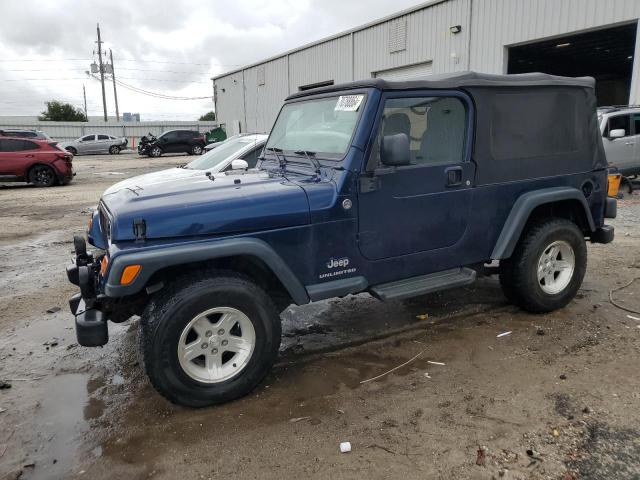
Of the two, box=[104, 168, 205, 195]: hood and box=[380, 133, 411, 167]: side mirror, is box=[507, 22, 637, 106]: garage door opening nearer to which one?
box=[104, 168, 205, 195]: hood

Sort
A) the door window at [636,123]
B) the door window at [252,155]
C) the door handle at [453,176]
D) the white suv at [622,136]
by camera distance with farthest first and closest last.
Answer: the door window at [636,123] < the white suv at [622,136] < the door window at [252,155] < the door handle at [453,176]

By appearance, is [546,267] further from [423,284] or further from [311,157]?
[311,157]

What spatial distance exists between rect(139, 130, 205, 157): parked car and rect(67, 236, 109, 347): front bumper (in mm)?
27169

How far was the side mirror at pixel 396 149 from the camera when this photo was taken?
134 inches

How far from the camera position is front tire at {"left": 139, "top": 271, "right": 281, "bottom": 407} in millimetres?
3012

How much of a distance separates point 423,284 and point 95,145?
35600 mm

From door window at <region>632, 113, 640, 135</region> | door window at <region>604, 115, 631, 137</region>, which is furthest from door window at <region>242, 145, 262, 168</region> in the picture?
door window at <region>632, 113, 640, 135</region>

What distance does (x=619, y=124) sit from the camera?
38.0 feet

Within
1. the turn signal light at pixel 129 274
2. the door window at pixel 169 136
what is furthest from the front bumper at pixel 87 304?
the door window at pixel 169 136

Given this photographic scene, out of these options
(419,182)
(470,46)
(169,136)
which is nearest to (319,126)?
(419,182)

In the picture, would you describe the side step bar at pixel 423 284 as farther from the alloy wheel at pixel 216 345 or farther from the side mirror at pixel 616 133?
the side mirror at pixel 616 133

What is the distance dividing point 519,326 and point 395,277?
1.40 metres

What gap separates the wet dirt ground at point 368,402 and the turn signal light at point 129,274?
3.10 feet

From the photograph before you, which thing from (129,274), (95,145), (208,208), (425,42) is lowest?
(129,274)
